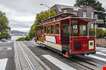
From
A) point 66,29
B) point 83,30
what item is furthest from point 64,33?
point 83,30

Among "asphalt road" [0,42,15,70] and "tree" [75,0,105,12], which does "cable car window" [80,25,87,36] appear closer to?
"asphalt road" [0,42,15,70]

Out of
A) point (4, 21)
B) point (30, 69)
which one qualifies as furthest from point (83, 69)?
point (4, 21)

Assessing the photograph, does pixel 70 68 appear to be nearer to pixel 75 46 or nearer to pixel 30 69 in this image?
pixel 30 69

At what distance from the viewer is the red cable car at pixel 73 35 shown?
16.5 m

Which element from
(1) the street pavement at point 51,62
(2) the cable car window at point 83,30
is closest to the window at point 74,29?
(2) the cable car window at point 83,30

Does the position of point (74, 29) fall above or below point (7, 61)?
above

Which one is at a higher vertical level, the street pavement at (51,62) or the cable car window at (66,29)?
the cable car window at (66,29)

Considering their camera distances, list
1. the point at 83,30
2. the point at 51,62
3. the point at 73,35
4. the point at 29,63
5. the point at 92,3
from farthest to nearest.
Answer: the point at 92,3
the point at 83,30
the point at 73,35
the point at 51,62
the point at 29,63

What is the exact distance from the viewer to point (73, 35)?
17484 mm

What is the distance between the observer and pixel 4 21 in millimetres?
112625

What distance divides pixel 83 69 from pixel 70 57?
519 cm

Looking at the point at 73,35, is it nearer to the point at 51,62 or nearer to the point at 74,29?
the point at 74,29

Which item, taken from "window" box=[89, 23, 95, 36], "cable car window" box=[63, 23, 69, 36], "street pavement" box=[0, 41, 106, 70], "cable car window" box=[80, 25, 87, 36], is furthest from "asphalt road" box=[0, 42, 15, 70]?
"window" box=[89, 23, 95, 36]

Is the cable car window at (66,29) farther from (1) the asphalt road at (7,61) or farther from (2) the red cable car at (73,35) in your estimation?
(1) the asphalt road at (7,61)
